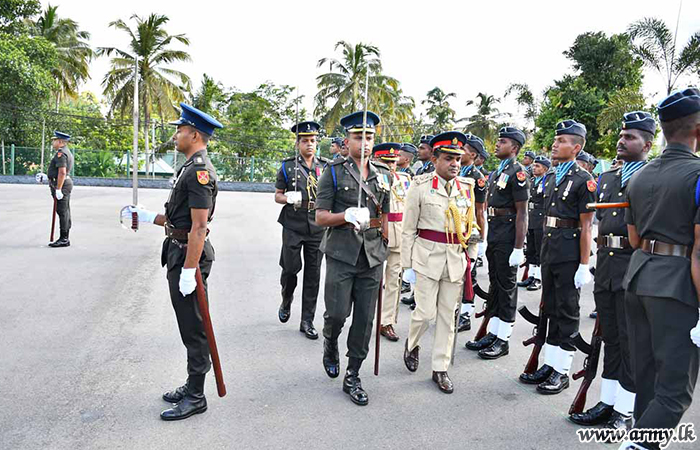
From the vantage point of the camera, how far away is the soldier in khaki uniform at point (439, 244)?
4.59 meters

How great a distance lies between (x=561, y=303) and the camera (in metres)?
4.49

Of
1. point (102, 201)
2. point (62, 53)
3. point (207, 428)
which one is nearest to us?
point (207, 428)

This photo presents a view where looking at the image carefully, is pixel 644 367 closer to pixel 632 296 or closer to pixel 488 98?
pixel 632 296

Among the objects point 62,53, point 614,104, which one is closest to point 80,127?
point 62,53

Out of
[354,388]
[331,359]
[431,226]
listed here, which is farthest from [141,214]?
[431,226]

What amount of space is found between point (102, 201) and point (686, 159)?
19.6m

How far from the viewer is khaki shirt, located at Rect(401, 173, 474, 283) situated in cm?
459

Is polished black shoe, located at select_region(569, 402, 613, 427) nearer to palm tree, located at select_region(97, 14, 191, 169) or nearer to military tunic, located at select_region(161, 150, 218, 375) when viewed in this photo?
military tunic, located at select_region(161, 150, 218, 375)

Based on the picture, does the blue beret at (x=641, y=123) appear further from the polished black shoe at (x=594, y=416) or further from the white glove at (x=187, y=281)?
the white glove at (x=187, y=281)

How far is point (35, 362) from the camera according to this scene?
4621 mm

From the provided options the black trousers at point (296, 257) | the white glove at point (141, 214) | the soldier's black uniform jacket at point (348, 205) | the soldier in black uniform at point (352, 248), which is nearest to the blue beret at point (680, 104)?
the soldier in black uniform at point (352, 248)

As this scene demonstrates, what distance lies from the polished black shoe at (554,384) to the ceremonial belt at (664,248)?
1.81m

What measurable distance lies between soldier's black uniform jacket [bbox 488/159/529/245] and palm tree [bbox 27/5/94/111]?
32619mm

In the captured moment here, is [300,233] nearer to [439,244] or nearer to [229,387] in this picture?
[439,244]
